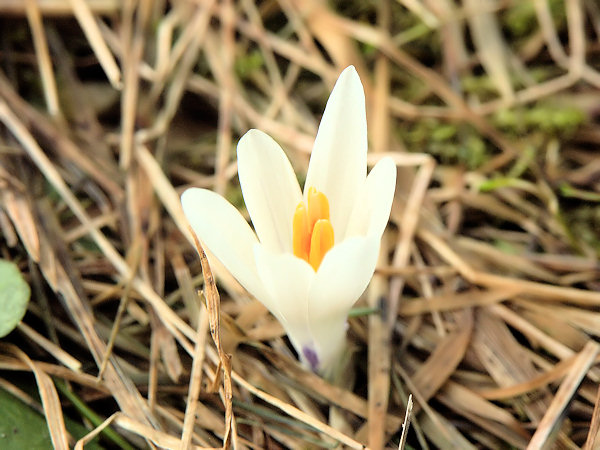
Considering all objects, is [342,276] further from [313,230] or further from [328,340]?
[328,340]

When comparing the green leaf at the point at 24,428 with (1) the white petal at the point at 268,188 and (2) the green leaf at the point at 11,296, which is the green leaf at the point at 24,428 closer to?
(2) the green leaf at the point at 11,296

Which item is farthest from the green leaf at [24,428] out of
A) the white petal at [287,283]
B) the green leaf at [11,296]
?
the white petal at [287,283]

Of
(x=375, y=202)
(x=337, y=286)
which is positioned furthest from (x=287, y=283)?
(x=375, y=202)

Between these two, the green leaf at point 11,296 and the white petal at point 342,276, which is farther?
the green leaf at point 11,296

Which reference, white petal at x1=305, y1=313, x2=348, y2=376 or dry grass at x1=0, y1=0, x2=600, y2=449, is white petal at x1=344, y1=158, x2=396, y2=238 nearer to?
white petal at x1=305, y1=313, x2=348, y2=376

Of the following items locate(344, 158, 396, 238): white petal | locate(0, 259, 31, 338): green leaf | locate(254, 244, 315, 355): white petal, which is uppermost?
locate(344, 158, 396, 238): white petal

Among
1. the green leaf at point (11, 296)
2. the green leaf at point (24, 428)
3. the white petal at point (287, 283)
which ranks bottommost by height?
the green leaf at point (24, 428)

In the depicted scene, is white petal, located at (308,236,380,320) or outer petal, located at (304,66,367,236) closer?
white petal, located at (308,236,380,320)

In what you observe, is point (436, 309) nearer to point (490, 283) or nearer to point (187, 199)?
point (490, 283)

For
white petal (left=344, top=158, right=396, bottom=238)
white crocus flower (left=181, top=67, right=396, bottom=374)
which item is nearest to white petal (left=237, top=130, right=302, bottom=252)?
white crocus flower (left=181, top=67, right=396, bottom=374)
